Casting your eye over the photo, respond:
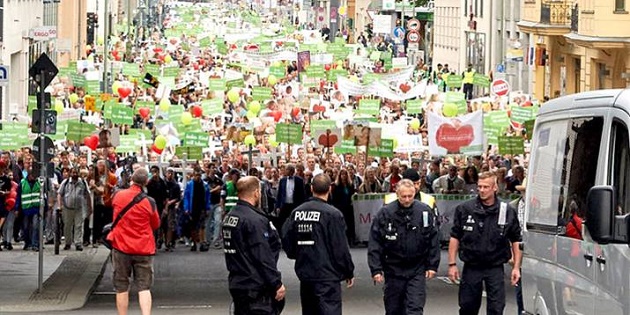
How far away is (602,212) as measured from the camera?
10.2 metres

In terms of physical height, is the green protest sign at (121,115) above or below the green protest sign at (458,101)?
below

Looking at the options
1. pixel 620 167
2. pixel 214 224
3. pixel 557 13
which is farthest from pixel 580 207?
pixel 557 13

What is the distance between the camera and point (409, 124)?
43.7 metres

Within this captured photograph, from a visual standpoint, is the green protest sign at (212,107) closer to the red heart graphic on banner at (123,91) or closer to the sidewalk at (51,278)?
the red heart graphic on banner at (123,91)

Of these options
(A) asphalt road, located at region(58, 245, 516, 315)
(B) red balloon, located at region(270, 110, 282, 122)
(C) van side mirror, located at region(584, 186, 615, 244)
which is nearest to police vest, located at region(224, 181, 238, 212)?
(A) asphalt road, located at region(58, 245, 516, 315)

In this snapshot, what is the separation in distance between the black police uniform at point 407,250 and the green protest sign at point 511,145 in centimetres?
1840

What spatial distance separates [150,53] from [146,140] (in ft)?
165

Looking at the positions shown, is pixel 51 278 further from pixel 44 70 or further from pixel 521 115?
pixel 521 115

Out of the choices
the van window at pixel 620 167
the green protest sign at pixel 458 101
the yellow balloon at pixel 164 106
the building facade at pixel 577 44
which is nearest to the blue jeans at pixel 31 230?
the yellow balloon at pixel 164 106

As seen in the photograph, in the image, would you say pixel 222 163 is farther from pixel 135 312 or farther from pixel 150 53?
pixel 150 53

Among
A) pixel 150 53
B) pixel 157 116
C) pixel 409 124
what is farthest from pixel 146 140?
pixel 150 53

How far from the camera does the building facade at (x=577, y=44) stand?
47.0m

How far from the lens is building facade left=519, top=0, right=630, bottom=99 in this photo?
46969 millimetres

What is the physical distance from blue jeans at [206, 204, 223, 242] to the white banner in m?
4.33
